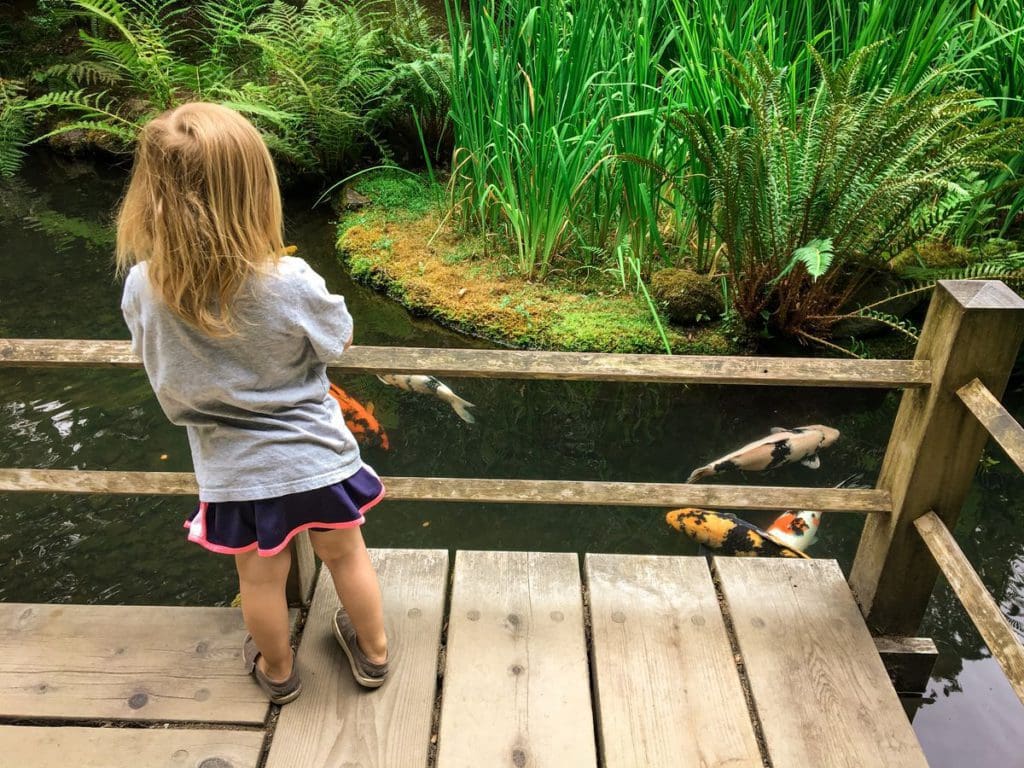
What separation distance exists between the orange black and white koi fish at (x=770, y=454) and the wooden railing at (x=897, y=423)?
4.13ft

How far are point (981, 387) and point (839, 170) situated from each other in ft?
5.63

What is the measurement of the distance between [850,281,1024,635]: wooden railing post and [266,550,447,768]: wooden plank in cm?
100

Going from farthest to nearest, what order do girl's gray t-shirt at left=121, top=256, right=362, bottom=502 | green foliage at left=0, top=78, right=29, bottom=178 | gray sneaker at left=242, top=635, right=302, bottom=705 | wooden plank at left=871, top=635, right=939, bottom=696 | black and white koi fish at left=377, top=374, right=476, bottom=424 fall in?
green foliage at left=0, top=78, right=29, bottom=178
black and white koi fish at left=377, top=374, right=476, bottom=424
wooden plank at left=871, top=635, right=939, bottom=696
gray sneaker at left=242, top=635, right=302, bottom=705
girl's gray t-shirt at left=121, top=256, right=362, bottom=502

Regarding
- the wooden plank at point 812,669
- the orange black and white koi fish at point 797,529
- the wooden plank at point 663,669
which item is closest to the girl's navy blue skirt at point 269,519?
A: the wooden plank at point 663,669

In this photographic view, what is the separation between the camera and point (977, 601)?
148 centimetres

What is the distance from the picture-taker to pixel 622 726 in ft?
5.13

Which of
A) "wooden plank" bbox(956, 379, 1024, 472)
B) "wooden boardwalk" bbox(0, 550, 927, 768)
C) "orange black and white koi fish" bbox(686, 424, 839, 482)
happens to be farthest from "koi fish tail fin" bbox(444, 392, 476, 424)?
"wooden plank" bbox(956, 379, 1024, 472)

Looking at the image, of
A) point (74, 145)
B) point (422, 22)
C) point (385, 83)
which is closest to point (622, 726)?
point (385, 83)

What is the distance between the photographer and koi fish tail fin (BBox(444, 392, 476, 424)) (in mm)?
3521

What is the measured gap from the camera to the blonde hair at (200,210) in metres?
1.15

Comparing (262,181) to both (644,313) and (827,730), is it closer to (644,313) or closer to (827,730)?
(827,730)

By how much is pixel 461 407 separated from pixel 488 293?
2.67ft

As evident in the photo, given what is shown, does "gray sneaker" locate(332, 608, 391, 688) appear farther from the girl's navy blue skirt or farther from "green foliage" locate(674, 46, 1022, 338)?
"green foliage" locate(674, 46, 1022, 338)

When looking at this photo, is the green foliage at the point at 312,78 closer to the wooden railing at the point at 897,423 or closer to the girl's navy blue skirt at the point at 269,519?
the wooden railing at the point at 897,423
